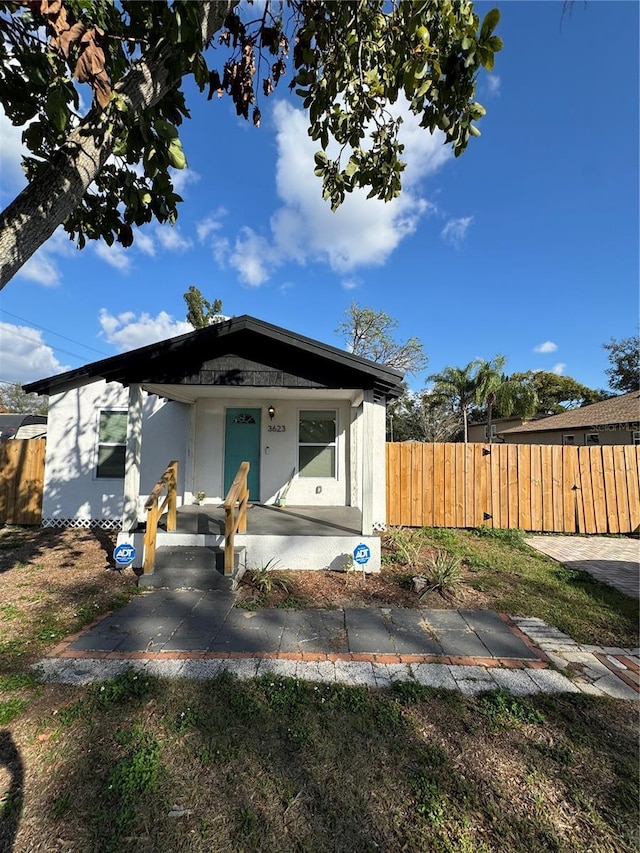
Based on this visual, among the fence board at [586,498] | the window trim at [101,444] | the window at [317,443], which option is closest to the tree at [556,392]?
the fence board at [586,498]

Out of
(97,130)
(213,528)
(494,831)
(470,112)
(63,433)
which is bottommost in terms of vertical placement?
(494,831)

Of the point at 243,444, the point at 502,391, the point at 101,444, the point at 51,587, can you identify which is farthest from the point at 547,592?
the point at 502,391

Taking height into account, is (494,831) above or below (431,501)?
below

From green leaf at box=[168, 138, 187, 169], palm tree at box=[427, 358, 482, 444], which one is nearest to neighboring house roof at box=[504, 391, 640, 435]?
palm tree at box=[427, 358, 482, 444]

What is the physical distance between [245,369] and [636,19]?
5543 millimetres

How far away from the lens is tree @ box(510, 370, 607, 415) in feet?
114

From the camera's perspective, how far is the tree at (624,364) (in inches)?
1196

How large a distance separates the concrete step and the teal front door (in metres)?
2.80

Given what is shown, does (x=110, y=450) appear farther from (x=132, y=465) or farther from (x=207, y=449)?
(x=132, y=465)

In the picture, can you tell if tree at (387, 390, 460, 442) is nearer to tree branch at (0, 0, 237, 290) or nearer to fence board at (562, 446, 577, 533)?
fence board at (562, 446, 577, 533)

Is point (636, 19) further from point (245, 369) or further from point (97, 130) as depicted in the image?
point (245, 369)

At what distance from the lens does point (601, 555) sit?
6836 mm

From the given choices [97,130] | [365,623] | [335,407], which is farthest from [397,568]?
[97,130]

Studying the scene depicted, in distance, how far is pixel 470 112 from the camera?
3.22 meters
